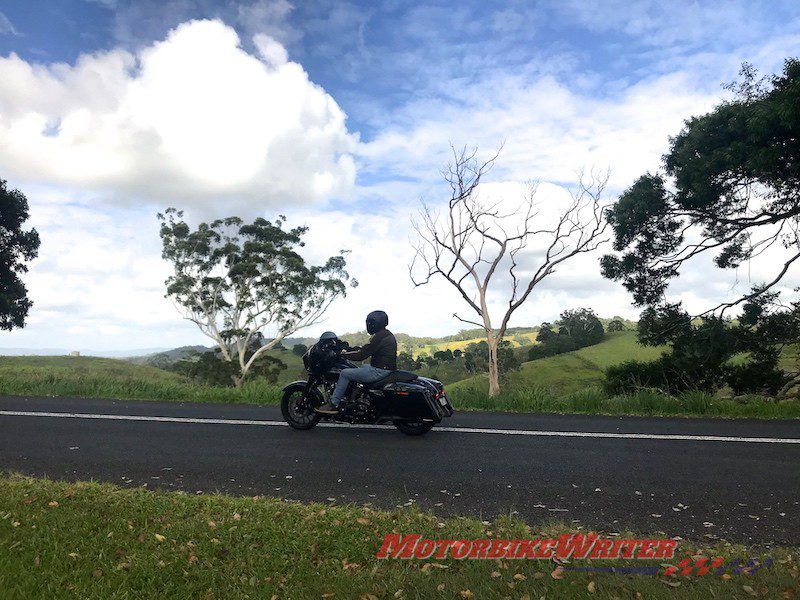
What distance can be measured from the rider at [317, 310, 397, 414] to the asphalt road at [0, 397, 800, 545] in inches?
30.3

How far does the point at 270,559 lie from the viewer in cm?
419

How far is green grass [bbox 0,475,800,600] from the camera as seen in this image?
369cm

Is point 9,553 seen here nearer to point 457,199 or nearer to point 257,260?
point 457,199

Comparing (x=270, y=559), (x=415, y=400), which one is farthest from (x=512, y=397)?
(x=270, y=559)

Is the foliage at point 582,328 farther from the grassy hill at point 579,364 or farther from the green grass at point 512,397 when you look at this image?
Result: the green grass at point 512,397

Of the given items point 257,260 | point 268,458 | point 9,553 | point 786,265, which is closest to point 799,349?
point 786,265

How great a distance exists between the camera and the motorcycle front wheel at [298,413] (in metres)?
9.26

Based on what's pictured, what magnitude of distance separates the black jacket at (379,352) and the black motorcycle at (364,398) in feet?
0.60

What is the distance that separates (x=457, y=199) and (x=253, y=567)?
2110cm

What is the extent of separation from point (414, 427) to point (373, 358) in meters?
1.22

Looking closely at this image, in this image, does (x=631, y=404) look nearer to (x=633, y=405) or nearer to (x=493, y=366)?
(x=633, y=405)

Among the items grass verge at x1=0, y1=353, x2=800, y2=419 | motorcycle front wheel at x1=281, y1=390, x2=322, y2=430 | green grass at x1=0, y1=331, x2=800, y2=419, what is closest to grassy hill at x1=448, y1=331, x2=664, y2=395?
green grass at x1=0, y1=331, x2=800, y2=419

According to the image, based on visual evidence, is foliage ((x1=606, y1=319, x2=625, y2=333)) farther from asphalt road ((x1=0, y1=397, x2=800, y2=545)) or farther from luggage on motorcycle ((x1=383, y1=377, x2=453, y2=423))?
luggage on motorcycle ((x1=383, y1=377, x2=453, y2=423))

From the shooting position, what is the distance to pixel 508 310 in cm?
2648
